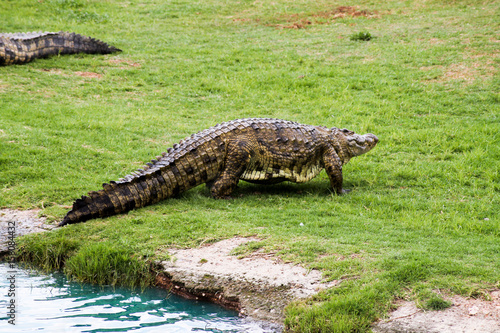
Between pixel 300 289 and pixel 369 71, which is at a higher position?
pixel 369 71

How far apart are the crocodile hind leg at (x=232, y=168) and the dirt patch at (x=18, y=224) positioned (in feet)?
8.06

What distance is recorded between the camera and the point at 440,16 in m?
19.7

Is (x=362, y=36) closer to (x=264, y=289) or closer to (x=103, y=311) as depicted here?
(x=264, y=289)

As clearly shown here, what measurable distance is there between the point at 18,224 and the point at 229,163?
309 cm

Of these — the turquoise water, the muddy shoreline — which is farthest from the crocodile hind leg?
the turquoise water

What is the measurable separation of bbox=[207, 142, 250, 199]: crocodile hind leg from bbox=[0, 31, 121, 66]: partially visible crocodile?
10.1 meters

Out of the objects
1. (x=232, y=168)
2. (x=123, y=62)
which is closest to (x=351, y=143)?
(x=232, y=168)

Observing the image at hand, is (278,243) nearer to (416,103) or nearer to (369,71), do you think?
(416,103)

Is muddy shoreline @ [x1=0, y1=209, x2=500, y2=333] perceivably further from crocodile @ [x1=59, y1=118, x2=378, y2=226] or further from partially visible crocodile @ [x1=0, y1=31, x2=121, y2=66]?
partially visible crocodile @ [x1=0, y1=31, x2=121, y2=66]

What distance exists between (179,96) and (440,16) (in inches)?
448

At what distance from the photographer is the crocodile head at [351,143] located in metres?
8.91

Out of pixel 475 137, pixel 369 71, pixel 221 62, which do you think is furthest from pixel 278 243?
pixel 221 62

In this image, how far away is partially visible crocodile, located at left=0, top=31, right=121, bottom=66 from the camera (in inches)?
594

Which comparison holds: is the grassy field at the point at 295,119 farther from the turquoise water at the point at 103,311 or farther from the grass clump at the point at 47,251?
the turquoise water at the point at 103,311
